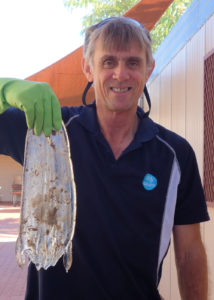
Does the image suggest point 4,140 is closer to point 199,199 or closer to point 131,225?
point 131,225

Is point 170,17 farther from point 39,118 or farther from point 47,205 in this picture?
point 47,205

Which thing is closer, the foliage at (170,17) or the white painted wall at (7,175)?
the foliage at (170,17)

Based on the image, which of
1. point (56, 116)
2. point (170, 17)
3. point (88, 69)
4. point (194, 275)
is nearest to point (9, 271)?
point (194, 275)

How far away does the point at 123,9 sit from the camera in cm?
1512

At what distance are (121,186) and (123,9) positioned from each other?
14.3m

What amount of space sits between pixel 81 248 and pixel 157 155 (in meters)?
0.51

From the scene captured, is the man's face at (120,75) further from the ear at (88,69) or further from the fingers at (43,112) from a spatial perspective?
the fingers at (43,112)

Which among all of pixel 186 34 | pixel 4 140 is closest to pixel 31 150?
pixel 4 140

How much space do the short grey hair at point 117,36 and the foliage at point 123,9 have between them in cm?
1230

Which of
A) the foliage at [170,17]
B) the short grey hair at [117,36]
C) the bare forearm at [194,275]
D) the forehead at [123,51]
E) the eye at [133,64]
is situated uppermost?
the foliage at [170,17]

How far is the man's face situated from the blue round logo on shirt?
0.30 m

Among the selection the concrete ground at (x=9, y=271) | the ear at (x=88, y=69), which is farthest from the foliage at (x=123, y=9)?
the ear at (x=88, y=69)

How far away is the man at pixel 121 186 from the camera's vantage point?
1.66 metres

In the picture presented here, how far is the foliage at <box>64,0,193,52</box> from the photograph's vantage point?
13.8 m
